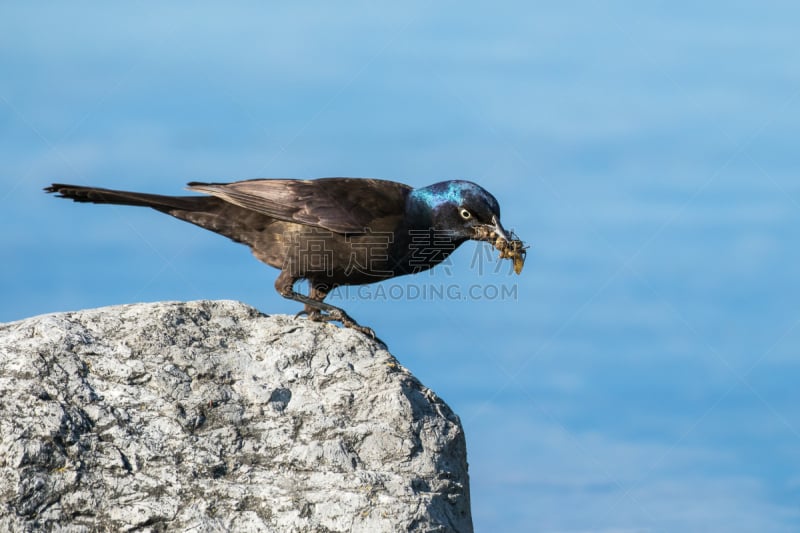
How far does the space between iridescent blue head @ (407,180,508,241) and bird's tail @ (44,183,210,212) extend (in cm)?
188

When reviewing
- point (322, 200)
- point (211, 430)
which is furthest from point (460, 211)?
point (211, 430)

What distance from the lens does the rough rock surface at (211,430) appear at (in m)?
5.02

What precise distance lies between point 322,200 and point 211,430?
115 inches

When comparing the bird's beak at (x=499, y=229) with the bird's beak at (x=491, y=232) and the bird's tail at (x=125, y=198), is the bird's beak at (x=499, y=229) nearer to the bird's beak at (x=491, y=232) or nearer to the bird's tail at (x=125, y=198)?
the bird's beak at (x=491, y=232)

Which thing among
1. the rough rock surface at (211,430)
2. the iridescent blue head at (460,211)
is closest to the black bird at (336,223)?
the iridescent blue head at (460,211)

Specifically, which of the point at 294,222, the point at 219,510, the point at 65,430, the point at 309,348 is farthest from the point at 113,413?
the point at 294,222

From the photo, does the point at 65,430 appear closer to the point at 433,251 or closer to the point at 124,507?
the point at 124,507

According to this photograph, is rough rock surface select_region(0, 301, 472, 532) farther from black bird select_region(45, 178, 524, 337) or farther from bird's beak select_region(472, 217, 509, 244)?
bird's beak select_region(472, 217, 509, 244)

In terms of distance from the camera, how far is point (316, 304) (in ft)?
24.3

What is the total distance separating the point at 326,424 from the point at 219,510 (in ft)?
2.82

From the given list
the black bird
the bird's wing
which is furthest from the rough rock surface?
the bird's wing

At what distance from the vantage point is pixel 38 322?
5934mm

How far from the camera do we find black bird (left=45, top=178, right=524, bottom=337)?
25.3ft

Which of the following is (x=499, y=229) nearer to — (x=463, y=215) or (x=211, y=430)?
(x=463, y=215)
